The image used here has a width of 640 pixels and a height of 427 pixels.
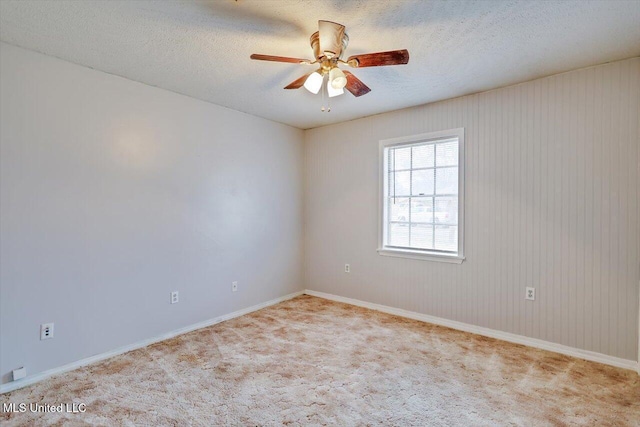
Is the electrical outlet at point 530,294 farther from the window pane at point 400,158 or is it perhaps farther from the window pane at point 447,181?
the window pane at point 400,158

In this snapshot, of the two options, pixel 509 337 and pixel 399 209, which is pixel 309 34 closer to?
pixel 399 209

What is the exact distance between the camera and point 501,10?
77.0 inches

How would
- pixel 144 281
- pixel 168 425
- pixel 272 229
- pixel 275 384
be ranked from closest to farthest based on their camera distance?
pixel 168 425, pixel 275 384, pixel 144 281, pixel 272 229

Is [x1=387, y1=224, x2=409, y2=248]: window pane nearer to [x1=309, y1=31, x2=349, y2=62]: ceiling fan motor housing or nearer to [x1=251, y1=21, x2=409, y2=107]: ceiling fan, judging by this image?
[x1=251, y1=21, x2=409, y2=107]: ceiling fan

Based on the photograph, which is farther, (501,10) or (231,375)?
(231,375)

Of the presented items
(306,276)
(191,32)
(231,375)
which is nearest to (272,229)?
(306,276)

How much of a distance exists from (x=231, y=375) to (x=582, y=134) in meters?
3.60

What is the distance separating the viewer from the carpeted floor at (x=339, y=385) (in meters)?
2.01

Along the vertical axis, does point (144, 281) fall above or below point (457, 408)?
above

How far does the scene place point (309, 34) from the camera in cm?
222

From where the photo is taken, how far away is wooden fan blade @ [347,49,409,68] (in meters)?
1.96

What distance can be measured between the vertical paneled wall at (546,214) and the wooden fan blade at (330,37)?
2.01 metres

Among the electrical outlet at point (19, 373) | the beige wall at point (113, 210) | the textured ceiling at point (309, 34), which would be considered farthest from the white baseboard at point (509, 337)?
the electrical outlet at point (19, 373)

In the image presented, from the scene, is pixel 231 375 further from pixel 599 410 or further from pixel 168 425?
pixel 599 410
